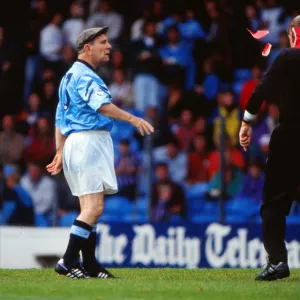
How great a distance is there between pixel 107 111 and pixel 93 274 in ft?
4.64

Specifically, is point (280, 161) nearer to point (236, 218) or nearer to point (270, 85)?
point (270, 85)

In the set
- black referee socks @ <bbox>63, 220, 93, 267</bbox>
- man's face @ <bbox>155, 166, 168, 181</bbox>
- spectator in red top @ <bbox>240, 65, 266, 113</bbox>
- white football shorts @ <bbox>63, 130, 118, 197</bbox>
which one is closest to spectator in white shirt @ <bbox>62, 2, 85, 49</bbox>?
spectator in red top @ <bbox>240, 65, 266, 113</bbox>

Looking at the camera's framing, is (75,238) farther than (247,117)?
Yes

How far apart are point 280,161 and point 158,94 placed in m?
8.38

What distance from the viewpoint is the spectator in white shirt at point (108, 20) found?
18234 millimetres

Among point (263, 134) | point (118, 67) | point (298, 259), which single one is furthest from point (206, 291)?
point (118, 67)

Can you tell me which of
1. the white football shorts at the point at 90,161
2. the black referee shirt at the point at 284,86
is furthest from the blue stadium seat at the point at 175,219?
the black referee shirt at the point at 284,86

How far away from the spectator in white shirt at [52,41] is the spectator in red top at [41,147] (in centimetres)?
230

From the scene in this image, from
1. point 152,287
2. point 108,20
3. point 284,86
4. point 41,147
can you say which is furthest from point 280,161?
point 108,20

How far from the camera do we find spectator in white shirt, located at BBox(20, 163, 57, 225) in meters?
14.6

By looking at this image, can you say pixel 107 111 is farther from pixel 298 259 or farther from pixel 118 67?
pixel 118 67

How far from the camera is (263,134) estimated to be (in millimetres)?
15102

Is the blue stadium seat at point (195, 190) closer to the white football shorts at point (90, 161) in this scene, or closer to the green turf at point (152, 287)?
the green turf at point (152, 287)

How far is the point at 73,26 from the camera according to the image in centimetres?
1844
